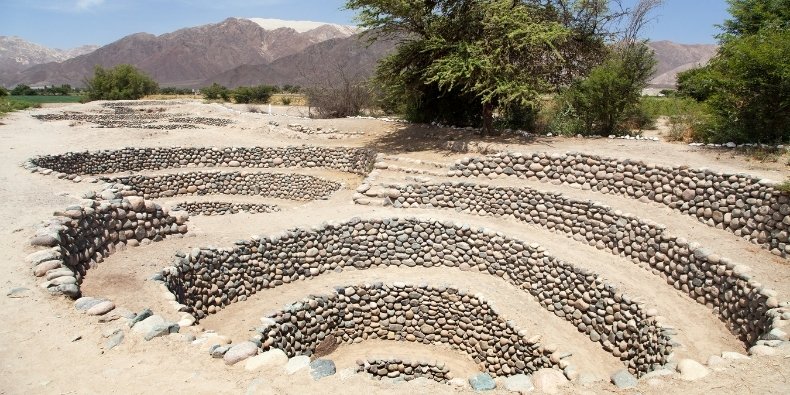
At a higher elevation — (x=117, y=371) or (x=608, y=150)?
(x=608, y=150)

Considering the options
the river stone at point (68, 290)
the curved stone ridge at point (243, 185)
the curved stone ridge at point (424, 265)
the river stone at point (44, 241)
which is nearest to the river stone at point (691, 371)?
the curved stone ridge at point (424, 265)

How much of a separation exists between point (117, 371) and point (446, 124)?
16.9 meters

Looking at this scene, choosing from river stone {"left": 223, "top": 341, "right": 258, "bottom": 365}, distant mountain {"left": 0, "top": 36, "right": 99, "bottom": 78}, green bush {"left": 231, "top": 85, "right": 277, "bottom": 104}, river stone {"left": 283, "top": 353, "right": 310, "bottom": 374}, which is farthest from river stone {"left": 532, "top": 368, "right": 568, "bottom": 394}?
distant mountain {"left": 0, "top": 36, "right": 99, "bottom": 78}

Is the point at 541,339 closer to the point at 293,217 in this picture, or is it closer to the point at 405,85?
the point at 293,217

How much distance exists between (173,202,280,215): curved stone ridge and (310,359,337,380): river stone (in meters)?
11.8

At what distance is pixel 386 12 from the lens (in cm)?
1689

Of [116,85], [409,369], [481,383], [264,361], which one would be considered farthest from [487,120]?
[116,85]

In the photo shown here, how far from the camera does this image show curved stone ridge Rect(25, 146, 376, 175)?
17953 mm

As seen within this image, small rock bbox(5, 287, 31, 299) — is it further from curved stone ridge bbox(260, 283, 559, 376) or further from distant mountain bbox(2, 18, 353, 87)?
distant mountain bbox(2, 18, 353, 87)

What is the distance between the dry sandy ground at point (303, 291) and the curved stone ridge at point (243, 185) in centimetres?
59

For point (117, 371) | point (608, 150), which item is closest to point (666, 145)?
point (608, 150)

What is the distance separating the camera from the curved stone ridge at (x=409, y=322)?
33.4 ft

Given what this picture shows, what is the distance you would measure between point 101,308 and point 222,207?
37.3ft

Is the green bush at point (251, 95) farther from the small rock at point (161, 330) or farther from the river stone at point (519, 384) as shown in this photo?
the river stone at point (519, 384)
